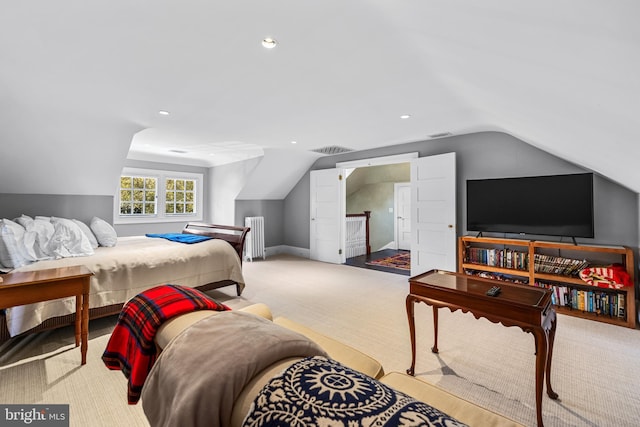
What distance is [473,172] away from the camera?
14.2 ft

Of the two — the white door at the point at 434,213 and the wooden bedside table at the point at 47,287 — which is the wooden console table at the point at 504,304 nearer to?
the white door at the point at 434,213

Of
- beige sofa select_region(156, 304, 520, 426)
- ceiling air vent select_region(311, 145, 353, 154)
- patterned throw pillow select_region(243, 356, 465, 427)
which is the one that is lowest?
beige sofa select_region(156, 304, 520, 426)

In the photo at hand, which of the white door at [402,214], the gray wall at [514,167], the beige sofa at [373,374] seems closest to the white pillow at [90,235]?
the beige sofa at [373,374]

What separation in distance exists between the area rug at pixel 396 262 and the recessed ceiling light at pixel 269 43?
459 cm

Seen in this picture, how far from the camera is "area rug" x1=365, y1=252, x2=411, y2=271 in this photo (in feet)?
18.9

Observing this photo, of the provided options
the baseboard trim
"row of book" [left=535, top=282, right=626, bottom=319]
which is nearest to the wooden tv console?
"row of book" [left=535, top=282, right=626, bottom=319]

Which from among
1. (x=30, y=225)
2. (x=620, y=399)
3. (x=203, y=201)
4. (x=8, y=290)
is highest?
(x=203, y=201)

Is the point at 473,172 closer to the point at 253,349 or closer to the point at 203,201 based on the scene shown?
the point at 253,349

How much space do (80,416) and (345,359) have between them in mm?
1628

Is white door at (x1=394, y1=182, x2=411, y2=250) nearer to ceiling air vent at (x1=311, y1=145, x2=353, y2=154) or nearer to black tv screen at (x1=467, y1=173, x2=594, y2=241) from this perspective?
ceiling air vent at (x1=311, y1=145, x2=353, y2=154)

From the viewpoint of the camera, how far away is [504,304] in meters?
1.72

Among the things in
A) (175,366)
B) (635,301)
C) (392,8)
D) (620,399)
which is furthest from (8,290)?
(635,301)

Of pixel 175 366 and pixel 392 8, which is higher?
pixel 392 8

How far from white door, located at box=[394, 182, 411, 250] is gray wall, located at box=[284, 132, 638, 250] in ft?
8.57
